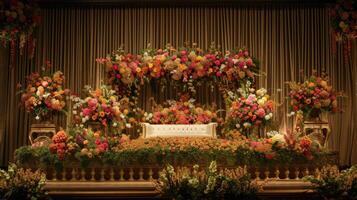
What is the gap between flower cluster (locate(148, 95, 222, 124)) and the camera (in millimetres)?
10508

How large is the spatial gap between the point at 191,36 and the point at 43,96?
3.28 metres

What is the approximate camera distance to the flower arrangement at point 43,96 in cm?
1019

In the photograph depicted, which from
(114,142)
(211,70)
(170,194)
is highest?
(211,70)

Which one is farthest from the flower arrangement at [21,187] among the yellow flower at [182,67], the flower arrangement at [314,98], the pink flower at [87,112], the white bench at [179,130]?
the flower arrangement at [314,98]

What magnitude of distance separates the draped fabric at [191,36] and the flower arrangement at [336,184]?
5569mm

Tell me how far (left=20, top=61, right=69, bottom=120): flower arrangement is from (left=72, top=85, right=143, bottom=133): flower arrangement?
40 centimetres

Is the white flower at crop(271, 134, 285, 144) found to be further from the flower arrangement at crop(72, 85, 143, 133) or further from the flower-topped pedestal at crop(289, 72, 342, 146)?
the flower arrangement at crop(72, 85, 143, 133)

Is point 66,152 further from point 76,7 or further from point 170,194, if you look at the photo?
point 76,7

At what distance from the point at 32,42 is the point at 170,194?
21.2 ft

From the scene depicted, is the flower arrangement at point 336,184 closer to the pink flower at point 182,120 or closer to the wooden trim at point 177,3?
the pink flower at point 182,120

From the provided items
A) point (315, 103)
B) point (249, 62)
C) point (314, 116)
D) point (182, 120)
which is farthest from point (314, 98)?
point (182, 120)

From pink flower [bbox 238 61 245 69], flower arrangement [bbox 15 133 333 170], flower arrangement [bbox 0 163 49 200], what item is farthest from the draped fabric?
flower arrangement [bbox 0 163 49 200]

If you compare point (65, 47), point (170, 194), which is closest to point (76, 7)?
point (65, 47)

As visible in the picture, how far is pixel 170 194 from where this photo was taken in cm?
591
